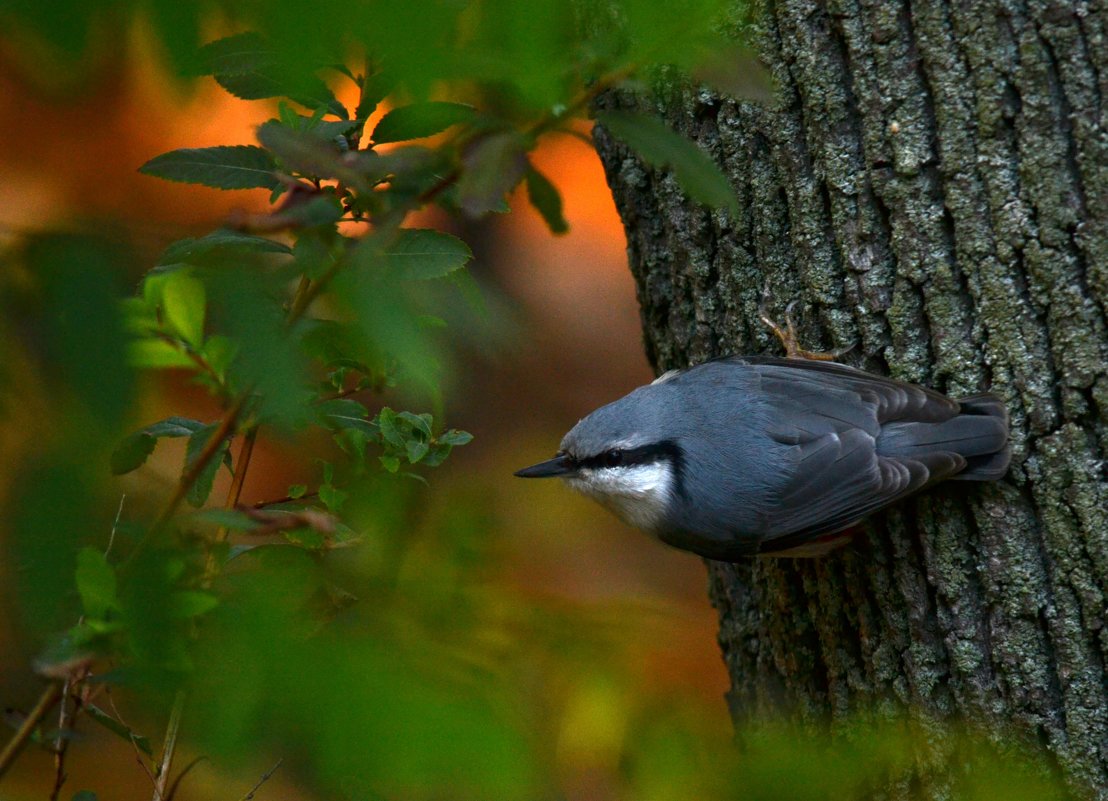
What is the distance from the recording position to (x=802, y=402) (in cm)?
194

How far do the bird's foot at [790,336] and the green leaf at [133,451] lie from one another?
1.21m

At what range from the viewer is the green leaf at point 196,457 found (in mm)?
1022

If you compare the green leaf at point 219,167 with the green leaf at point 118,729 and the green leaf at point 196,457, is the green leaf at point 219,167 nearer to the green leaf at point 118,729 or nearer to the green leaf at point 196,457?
the green leaf at point 196,457

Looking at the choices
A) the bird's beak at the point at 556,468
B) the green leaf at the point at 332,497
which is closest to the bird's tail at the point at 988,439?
the bird's beak at the point at 556,468

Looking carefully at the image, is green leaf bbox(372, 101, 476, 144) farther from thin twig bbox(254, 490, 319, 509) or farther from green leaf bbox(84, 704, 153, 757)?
green leaf bbox(84, 704, 153, 757)

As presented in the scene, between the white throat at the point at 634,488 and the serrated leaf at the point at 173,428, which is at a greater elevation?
the serrated leaf at the point at 173,428

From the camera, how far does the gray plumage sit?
175cm

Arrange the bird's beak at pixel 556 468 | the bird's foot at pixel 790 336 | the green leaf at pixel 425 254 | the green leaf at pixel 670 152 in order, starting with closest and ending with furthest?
the green leaf at pixel 670 152
the green leaf at pixel 425 254
the bird's foot at pixel 790 336
the bird's beak at pixel 556 468

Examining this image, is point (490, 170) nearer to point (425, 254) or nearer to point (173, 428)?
point (425, 254)

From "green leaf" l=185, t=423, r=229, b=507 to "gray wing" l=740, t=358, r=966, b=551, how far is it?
113 cm

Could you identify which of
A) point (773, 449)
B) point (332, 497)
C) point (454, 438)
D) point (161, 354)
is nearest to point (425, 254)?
point (161, 354)

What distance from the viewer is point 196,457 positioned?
3.26ft

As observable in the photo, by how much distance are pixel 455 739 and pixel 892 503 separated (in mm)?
1410

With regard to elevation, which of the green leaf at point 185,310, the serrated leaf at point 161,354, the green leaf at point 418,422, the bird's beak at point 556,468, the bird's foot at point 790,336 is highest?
the green leaf at point 185,310
